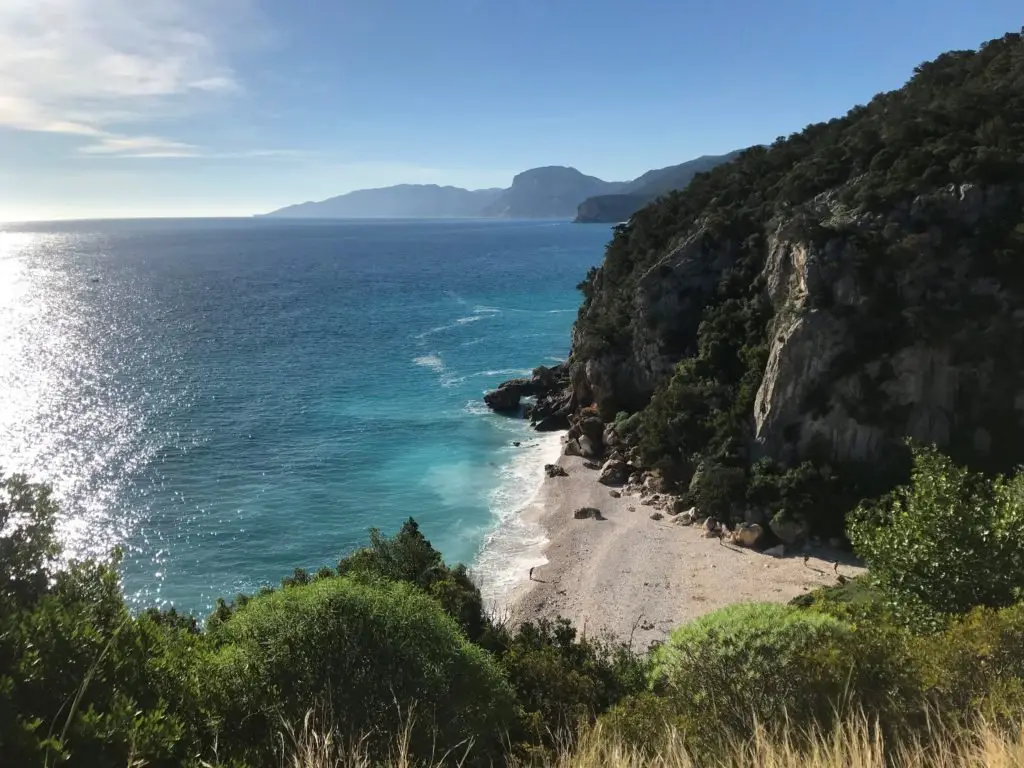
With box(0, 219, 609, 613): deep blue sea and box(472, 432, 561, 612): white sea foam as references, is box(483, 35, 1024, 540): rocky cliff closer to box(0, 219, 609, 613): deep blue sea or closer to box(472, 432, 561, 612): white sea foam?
box(472, 432, 561, 612): white sea foam

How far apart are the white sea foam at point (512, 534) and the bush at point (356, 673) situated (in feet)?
48.7

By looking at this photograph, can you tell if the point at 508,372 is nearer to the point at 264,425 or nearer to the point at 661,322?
the point at 661,322

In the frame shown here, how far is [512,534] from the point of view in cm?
3456

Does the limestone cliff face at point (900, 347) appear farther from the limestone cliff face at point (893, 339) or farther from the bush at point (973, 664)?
the bush at point (973, 664)

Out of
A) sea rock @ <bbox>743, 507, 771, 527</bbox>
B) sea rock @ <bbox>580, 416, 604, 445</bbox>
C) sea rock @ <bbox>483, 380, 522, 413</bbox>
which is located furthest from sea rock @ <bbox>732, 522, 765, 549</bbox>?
sea rock @ <bbox>483, 380, 522, 413</bbox>

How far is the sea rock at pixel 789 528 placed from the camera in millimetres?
30859

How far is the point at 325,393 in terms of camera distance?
56.7m

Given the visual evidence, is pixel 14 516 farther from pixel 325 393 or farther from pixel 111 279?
pixel 111 279

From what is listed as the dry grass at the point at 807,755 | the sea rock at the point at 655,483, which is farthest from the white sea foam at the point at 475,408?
the dry grass at the point at 807,755

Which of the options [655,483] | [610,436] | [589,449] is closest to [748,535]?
[655,483]

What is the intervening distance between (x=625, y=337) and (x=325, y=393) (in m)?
25.1

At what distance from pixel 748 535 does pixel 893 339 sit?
1187cm

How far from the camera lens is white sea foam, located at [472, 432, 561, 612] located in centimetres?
3006

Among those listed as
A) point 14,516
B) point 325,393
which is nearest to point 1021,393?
point 14,516
